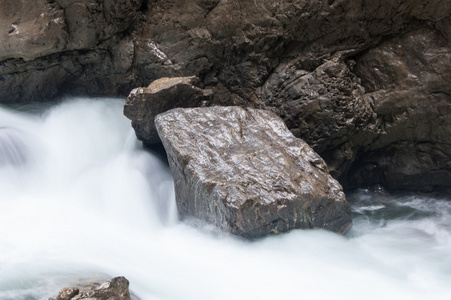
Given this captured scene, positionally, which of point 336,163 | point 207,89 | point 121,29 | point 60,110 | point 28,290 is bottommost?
point 28,290

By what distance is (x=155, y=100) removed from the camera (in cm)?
486

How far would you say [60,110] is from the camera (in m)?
5.90

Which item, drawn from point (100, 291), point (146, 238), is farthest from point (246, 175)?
point (100, 291)

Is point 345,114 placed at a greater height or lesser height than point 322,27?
lesser

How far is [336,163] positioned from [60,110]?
3.99 m

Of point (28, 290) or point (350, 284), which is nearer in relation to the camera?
point (28, 290)

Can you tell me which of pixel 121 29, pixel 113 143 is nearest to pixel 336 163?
pixel 113 143

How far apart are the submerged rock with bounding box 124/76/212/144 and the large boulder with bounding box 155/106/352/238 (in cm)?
29

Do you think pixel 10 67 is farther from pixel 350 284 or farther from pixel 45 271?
pixel 350 284

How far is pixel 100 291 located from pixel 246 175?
1.82 meters

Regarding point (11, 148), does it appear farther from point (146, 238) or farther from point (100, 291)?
point (100, 291)

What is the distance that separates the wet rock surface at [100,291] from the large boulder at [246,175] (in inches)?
49.9

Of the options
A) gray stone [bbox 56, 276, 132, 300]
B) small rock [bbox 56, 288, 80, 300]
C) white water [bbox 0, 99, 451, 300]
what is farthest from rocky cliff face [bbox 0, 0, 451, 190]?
small rock [bbox 56, 288, 80, 300]

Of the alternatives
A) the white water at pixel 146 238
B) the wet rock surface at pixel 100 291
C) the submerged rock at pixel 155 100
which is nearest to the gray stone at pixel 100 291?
the wet rock surface at pixel 100 291
